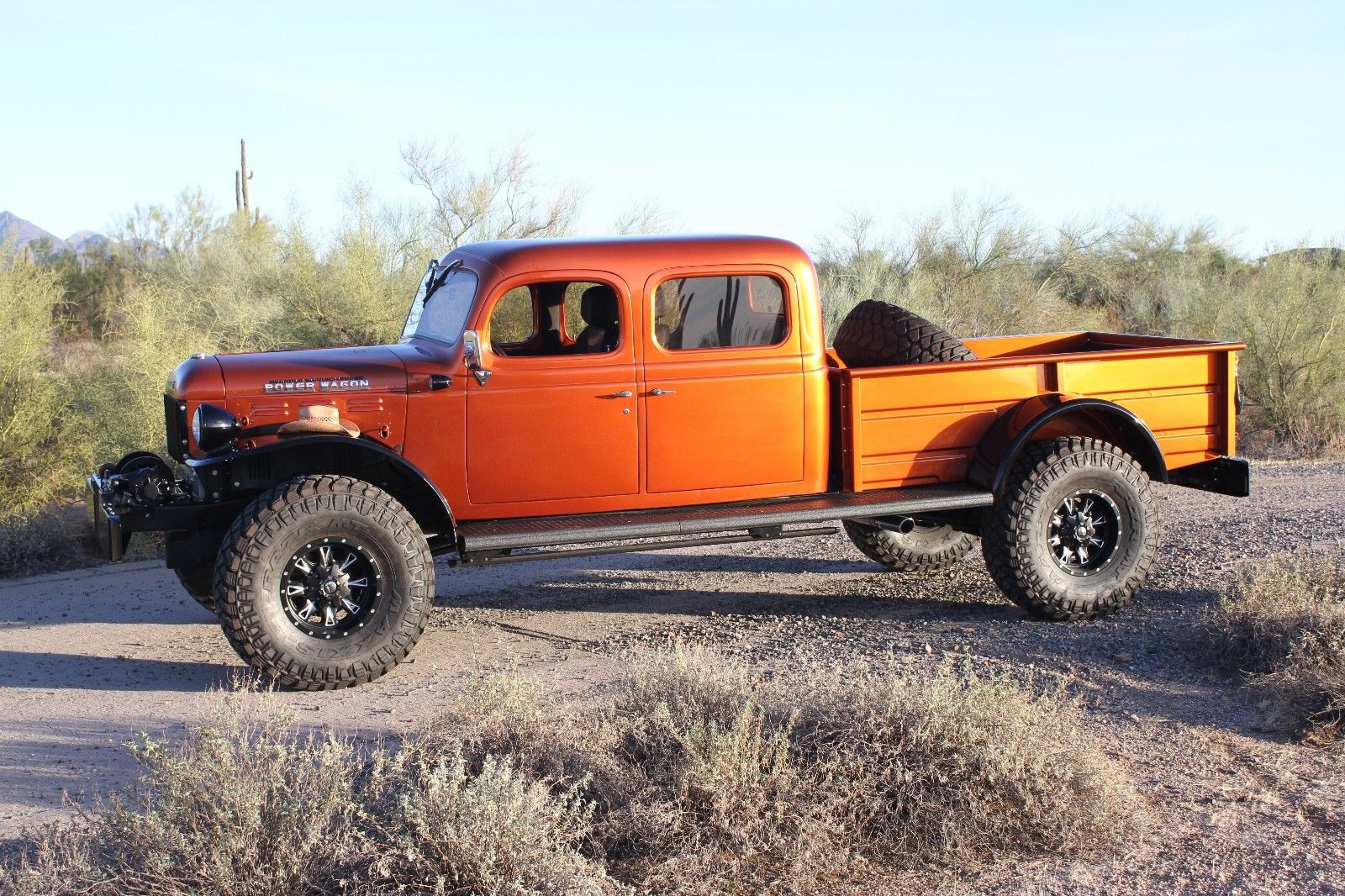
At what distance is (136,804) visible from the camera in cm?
418

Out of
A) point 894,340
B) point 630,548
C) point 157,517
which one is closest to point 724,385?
point 630,548

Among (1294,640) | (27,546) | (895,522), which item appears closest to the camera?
(1294,640)

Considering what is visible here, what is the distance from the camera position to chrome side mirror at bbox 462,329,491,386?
6.41m

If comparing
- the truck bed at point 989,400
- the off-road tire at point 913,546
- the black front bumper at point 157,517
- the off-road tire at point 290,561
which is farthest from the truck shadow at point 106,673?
the off-road tire at point 913,546

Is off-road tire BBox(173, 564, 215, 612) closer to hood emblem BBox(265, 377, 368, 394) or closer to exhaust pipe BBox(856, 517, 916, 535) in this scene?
hood emblem BBox(265, 377, 368, 394)

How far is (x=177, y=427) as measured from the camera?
6527 millimetres

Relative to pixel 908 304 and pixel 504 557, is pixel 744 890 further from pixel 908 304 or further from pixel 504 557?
pixel 908 304

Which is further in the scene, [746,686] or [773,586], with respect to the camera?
[773,586]

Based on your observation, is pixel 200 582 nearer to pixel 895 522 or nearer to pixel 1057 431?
pixel 895 522

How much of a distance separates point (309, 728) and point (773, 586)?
3.73 meters

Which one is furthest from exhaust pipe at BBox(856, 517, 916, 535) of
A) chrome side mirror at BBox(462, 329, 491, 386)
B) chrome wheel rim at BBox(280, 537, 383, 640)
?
chrome wheel rim at BBox(280, 537, 383, 640)

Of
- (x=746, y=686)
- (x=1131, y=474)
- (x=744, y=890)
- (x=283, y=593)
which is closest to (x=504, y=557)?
(x=283, y=593)

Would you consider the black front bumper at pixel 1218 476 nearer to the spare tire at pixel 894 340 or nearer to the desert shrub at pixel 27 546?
the spare tire at pixel 894 340

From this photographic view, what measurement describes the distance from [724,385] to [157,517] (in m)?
3.02
